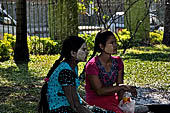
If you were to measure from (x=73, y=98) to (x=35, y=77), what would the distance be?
5380 millimetres

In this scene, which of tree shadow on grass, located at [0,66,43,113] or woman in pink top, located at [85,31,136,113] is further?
tree shadow on grass, located at [0,66,43,113]

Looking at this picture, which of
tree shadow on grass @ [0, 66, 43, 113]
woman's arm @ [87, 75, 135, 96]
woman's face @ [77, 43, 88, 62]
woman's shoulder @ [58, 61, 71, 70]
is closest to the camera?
woman's shoulder @ [58, 61, 71, 70]

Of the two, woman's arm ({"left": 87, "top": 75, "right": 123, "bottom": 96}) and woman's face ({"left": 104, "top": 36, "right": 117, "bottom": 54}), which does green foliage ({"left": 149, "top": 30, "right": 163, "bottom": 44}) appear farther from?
woman's arm ({"left": 87, "top": 75, "right": 123, "bottom": 96})

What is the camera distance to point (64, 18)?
14.4m

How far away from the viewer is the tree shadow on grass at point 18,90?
646 centimetres

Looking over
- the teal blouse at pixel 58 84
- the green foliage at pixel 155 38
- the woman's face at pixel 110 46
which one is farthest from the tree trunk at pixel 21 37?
the green foliage at pixel 155 38

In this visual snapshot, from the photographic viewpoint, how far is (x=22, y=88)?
7961 millimetres

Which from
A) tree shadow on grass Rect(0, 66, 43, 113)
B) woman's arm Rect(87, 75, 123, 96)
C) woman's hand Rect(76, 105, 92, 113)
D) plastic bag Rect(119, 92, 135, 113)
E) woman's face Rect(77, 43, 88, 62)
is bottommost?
tree shadow on grass Rect(0, 66, 43, 113)

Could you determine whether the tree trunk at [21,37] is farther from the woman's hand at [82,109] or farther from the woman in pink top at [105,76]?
the woman's hand at [82,109]

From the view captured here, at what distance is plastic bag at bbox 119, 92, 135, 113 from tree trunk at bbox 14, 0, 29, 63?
7.32 meters

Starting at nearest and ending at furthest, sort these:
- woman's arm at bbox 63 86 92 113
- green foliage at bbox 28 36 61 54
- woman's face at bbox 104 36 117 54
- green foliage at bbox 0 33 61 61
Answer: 1. woman's arm at bbox 63 86 92 113
2. woman's face at bbox 104 36 117 54
3. green foliage at bbox 0 33 61 61
4. green foliage at bbox 28 36 61 54

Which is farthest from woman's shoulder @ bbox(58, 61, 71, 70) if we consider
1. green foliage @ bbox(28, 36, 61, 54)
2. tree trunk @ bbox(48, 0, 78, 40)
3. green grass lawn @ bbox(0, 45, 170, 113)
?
tree trunk @ bbox(48, 0, 78, 40)

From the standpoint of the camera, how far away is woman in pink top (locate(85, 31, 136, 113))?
15.0ft

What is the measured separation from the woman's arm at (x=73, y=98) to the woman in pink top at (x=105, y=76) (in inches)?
23.6
